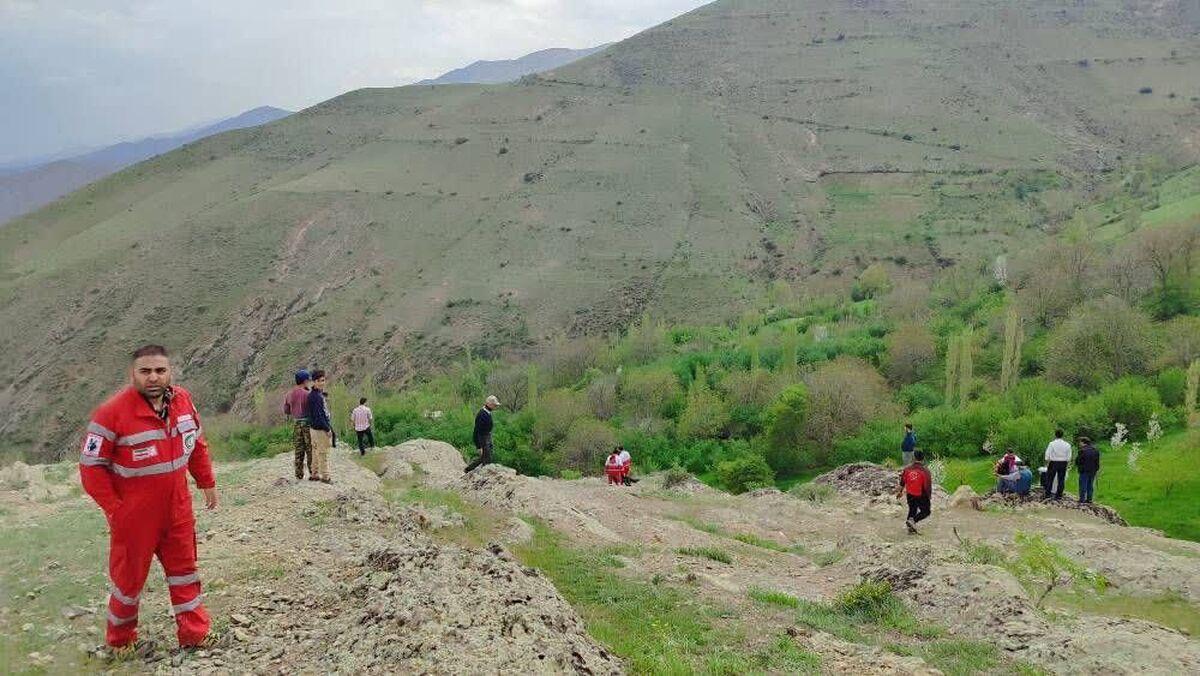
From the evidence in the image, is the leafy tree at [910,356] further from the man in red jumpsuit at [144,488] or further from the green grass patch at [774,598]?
the man in red jumpsuit at [144,488]

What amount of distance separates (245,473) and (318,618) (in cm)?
958

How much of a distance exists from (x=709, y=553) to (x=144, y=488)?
8.24m

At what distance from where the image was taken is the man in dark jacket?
1722 cm

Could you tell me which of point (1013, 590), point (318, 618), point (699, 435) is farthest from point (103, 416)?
point (699, 435)

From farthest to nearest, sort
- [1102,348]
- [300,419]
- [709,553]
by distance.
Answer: [1102,348] → [300,419] → [709,553]

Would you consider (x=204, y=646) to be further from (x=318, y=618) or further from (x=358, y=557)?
(x=358, y=557)

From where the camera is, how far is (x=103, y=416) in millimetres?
5488

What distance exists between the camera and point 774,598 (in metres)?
9.05

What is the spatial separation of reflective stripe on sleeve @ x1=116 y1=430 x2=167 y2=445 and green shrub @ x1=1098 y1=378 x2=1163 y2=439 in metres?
31.3

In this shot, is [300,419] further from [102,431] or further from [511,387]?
[511,387]

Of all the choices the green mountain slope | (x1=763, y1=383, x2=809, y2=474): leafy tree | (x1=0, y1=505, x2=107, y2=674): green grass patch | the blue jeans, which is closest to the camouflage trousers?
(x1=0, y1=505, x2=107, y2=674): green grass patch

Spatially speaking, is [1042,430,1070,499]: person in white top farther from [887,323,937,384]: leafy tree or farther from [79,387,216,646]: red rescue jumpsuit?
[887,323,937,384]: leafy tree

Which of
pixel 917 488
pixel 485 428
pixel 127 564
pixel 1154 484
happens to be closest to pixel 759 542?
pixel 917 488

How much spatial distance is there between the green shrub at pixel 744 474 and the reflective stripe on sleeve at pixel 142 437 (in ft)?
91.2
